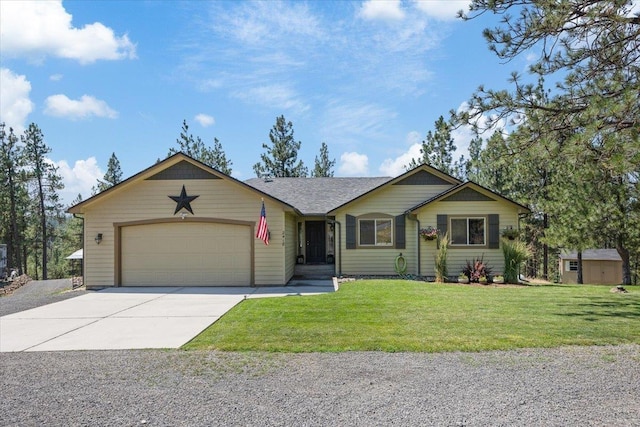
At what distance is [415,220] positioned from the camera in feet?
52.3

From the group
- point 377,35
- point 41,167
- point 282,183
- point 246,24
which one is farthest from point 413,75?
point 41,167

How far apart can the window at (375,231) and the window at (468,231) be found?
2341 millimetres

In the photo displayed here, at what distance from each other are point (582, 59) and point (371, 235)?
9789 millimetres

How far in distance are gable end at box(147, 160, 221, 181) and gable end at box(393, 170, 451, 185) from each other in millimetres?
7412

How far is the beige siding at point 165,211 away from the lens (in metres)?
14.1

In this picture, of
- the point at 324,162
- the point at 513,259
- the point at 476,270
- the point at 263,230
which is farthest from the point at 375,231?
the point at 324,162

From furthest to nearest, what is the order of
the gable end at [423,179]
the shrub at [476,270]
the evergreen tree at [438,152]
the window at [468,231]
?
Answer: the evergreen tree at [438,152] < the gable end at [423,179] < the window at [468,231] < the shrub at [476,270]

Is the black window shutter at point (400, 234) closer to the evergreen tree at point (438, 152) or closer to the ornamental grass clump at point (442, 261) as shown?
the ornamental grass clump at point (442, 261)

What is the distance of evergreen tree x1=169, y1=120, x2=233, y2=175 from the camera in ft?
108

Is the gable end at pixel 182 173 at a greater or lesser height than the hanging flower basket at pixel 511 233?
greater

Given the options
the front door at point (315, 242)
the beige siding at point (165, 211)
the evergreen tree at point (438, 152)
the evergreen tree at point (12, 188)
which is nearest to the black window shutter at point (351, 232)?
the front door at point (315, 242)

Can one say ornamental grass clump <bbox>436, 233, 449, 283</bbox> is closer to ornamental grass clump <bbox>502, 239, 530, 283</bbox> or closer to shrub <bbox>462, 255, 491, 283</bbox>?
shrub <bbox>462, 255, 491, 283</bbox>

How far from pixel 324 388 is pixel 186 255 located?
10.9 metres

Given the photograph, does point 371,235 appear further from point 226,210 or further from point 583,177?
point 583,177
